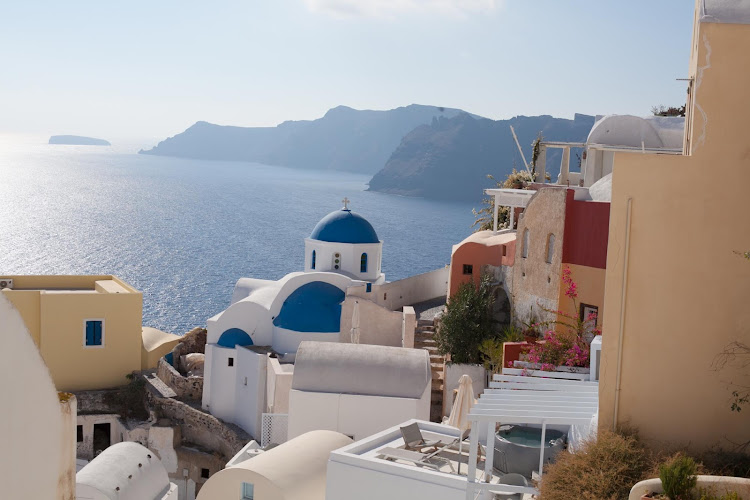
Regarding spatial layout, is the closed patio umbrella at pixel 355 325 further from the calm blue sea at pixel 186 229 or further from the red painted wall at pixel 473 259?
the calm blue sea at pixel 186 229

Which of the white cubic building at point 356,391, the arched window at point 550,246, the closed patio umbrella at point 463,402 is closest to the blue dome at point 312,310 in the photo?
the white cubic building at point 356,391

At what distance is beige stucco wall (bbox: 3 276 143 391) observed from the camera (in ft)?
85.8

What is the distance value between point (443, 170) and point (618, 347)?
144 meters

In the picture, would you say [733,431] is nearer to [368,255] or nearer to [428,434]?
[428,434]

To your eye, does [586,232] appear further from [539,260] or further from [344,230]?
[344,230]

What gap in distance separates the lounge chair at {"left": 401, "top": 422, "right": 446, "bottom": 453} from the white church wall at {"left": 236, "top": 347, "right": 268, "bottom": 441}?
35.7 ft

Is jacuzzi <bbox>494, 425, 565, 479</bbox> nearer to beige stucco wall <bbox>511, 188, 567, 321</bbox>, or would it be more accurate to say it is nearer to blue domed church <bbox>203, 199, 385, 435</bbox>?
beige stucco wall <bbox>511, 188, 567, 321</bbox>

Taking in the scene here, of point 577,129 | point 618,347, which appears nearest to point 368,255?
point 618,347

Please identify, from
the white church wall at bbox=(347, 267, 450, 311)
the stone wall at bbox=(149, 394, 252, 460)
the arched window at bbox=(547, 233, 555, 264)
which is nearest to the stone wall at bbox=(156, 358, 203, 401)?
the stone wall at bbox=(149, 394, 252, 460)

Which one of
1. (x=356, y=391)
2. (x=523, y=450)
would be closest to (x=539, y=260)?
(x=356, y=391)

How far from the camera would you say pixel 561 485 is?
336 inches

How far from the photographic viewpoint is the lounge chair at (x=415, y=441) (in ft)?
41.4

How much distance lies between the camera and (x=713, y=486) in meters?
7.45

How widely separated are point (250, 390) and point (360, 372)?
4.90 meters
